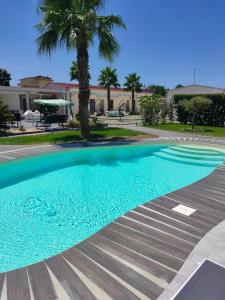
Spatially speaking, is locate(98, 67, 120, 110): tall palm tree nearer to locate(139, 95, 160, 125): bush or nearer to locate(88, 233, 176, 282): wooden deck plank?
locate(139, 95, 160, 125): bush

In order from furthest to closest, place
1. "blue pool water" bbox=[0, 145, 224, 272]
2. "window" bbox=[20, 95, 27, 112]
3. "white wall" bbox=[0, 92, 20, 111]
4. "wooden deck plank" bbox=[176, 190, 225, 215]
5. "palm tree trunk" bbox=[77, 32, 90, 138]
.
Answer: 1. "window" bbox=[20, 95, 27, 112]
2. "white wall" bbox=[0, 92, 20, 111]
3. "palm tree trunk" bbox=[77, 32, 90, 138]
4. "wooden deck plank" bbox=[176, 190, 225, 215]
5. "blue pool water" bbox=[0, 145, 224, 272]

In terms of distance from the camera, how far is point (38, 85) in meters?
46.2

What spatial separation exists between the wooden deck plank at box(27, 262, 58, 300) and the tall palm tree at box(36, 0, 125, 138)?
1184 centimetres

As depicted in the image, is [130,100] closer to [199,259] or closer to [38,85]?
[38,85]

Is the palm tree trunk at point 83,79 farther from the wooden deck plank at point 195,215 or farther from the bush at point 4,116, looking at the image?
the wooden deck plank at point 195,215

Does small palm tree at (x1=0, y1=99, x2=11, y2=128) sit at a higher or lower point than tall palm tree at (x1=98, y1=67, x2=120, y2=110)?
lower

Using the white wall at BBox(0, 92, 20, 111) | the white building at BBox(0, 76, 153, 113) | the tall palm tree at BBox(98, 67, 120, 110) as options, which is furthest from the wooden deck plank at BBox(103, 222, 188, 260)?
the tall palm tree at BBox(98, 67, 120, 110)

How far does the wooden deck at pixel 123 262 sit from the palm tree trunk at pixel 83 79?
1017 cm

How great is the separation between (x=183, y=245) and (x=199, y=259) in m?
0.42

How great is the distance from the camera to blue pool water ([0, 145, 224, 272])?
520cm

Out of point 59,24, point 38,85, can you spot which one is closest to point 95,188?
point 59,24

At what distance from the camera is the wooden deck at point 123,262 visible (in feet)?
10.5

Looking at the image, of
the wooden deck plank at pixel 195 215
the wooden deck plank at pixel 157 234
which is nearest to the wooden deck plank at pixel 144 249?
the wooden deck plank at pixel 157 234

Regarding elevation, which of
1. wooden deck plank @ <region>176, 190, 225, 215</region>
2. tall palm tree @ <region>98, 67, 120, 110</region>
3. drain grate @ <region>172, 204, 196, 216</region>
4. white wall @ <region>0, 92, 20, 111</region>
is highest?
tall palm tree @ <region>98, 67, 120, 110</region>
